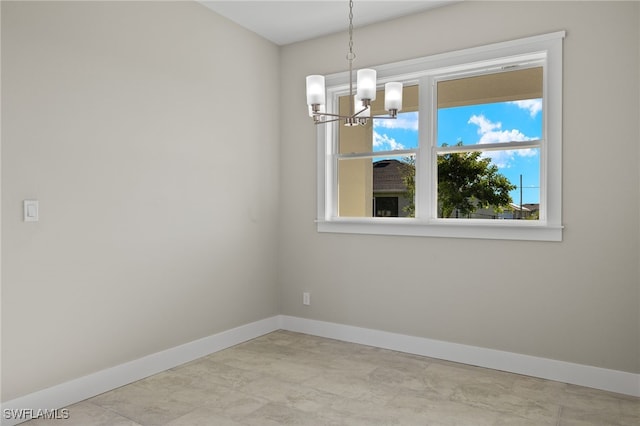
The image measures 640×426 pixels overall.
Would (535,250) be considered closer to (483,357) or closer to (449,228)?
(449,228)

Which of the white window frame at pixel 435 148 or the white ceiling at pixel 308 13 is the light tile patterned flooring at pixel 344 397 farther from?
the white ceiling at pixel 308 13

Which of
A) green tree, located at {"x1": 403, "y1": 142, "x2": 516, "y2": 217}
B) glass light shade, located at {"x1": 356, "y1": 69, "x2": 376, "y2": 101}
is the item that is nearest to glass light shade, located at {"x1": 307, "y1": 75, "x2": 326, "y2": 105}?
glass light shade, located at {"x1": 356, "y1": 69, "x2": 376, "y2": 101}

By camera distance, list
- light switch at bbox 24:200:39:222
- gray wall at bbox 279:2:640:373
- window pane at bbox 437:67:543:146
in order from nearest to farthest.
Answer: light switch at bbox 24:200:39:222 < gray wall at bbox 279:2:640:373 < window pane at bbox 437:67:543:146

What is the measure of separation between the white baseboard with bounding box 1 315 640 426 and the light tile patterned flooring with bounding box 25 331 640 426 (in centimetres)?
7

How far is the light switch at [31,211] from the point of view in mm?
2492

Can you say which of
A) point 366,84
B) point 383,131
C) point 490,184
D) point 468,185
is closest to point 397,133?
point 383,131

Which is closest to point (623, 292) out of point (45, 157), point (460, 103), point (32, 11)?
point (460, 103)

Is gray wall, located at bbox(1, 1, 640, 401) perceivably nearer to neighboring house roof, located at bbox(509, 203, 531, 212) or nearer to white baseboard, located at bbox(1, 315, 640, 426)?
white baseboard, located at bbox(1, 315, 640, 426)

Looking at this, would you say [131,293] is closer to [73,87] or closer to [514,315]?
Answer: [73,87]

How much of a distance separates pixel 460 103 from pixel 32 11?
298cm

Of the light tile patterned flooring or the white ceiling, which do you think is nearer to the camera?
the light tile patterned flooring

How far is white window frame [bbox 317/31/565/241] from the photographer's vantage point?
3.14 meters

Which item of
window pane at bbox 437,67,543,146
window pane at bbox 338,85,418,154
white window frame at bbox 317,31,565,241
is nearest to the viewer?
white window frame at bbox 317,31,565,241

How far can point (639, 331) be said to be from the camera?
290 cm
